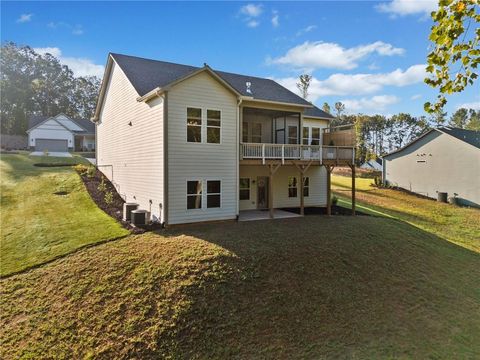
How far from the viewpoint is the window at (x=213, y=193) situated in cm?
1356

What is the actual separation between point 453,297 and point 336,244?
4339 millimetres

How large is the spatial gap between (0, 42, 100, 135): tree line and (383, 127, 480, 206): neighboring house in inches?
2356

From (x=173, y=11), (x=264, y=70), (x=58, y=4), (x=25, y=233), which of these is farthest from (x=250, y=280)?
(x=264, y=70)

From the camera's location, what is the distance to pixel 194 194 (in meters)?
13.1

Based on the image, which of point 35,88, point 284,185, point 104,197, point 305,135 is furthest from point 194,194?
point 35,88

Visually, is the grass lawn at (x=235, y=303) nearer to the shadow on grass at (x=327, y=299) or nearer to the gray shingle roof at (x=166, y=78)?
the shadow on grass at (x=327, y=299)

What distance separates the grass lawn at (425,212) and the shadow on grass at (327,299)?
4.75 m

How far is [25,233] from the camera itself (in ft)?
39.8

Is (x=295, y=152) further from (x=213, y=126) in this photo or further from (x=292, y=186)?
(x=213, y=126)

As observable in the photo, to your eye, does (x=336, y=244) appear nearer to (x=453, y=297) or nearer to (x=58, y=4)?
(x=453, y=297)

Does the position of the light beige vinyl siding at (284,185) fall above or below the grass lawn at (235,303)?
above

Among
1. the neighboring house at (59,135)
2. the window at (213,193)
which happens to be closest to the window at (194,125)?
the window at (213,193)

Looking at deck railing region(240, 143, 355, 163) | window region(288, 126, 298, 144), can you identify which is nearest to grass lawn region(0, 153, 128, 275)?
deck railing region(240, 143, 355, 163)

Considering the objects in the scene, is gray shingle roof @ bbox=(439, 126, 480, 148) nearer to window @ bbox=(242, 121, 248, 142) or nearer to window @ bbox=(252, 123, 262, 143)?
window @ bbox=(252, 123, 262, 143)
